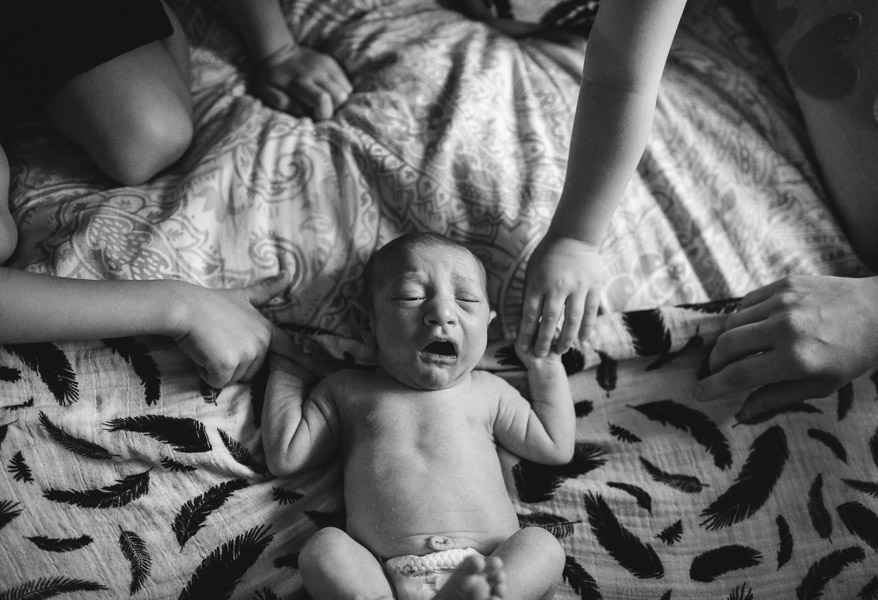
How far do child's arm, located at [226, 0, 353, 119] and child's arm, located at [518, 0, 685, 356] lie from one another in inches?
18.2

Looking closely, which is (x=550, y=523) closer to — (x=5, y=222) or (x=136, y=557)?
(x=136, y=557)

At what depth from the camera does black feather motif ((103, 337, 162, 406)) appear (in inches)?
35.4

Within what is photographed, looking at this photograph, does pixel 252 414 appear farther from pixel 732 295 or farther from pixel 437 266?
pixel 732 295

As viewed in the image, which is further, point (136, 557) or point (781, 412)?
point (781, 412)

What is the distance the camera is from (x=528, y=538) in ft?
2.62

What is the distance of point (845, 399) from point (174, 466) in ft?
3.16

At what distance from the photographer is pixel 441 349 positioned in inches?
36.2

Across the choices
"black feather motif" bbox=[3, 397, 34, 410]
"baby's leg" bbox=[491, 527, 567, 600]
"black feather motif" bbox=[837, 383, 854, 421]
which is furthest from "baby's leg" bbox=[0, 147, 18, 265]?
"black feather motif" bbox=[837, 383, 854, 421]

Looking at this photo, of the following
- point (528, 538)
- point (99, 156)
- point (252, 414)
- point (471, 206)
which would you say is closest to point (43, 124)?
point (99, 156)

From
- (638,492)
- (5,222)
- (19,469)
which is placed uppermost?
(5,222)

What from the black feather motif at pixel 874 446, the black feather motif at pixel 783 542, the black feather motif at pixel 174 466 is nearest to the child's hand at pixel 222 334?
the black feather motif at pixel 174 466

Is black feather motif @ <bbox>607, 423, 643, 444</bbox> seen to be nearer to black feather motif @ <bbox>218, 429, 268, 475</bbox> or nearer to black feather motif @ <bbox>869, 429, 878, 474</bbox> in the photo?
black feather motif @ <bbox>869, 429, 878, 474</bbox>

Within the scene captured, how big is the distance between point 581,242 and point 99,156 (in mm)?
787

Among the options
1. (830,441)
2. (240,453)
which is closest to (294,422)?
(240,453)
